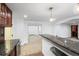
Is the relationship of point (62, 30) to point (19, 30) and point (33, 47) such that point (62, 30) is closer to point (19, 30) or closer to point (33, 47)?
point (33, 47)

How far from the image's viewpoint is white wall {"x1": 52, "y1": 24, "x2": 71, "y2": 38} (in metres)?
1.47

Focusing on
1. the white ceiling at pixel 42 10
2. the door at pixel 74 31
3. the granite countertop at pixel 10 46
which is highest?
the white ceiling at pixel 42 10

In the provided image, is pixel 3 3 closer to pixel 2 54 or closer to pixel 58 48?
pixel 2 54

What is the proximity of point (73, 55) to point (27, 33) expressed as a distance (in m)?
0.65

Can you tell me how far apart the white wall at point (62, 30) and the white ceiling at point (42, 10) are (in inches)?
4.2

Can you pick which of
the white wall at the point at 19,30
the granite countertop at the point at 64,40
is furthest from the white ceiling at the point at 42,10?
the granite countertop at the point at 64,40

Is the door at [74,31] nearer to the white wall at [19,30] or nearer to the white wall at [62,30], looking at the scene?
the white wall at [62,30]

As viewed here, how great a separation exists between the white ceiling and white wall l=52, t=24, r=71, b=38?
107 mm

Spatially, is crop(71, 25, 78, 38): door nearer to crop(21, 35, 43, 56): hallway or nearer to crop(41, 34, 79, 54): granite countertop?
crop(41, 34, 79, 54): granite countertop

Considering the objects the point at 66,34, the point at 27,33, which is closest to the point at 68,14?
the point at 66,34

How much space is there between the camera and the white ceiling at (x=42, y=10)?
139 cm

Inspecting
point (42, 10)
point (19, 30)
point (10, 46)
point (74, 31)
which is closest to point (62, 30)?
point (74, 31)

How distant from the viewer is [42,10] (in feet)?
4.81

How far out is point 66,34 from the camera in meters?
1.50
